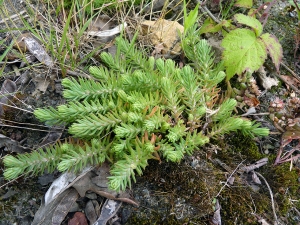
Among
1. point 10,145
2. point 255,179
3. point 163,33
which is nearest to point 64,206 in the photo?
point 10,145

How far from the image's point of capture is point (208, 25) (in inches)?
101

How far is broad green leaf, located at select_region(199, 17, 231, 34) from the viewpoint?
2.49 m

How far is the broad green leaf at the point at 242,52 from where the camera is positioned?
87.8 inches

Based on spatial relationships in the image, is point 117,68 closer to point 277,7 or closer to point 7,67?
point 7,67

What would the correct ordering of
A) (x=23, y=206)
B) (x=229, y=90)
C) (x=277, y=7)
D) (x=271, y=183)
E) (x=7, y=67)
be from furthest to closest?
1. (x=277, y=7)
2. (x=7, y=67)
3. (x=229, y=90)
4. (x=271, y=183)
5. (x=23, y=206)

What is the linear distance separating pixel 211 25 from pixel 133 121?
118cm

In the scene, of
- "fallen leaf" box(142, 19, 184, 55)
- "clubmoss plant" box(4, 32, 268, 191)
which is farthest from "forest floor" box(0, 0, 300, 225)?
"fallen leaf" box(142, 19, 184, 55)

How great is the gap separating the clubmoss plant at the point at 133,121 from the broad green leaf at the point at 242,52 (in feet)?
0.62

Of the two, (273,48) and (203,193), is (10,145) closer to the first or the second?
(203,193)

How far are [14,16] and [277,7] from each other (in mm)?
2277

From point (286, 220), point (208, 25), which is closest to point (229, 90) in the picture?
point (208, 25)

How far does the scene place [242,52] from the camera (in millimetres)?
2270


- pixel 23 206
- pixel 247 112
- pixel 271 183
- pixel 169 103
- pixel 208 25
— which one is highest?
pixel 208 25

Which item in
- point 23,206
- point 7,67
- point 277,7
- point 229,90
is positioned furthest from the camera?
point 277,7
